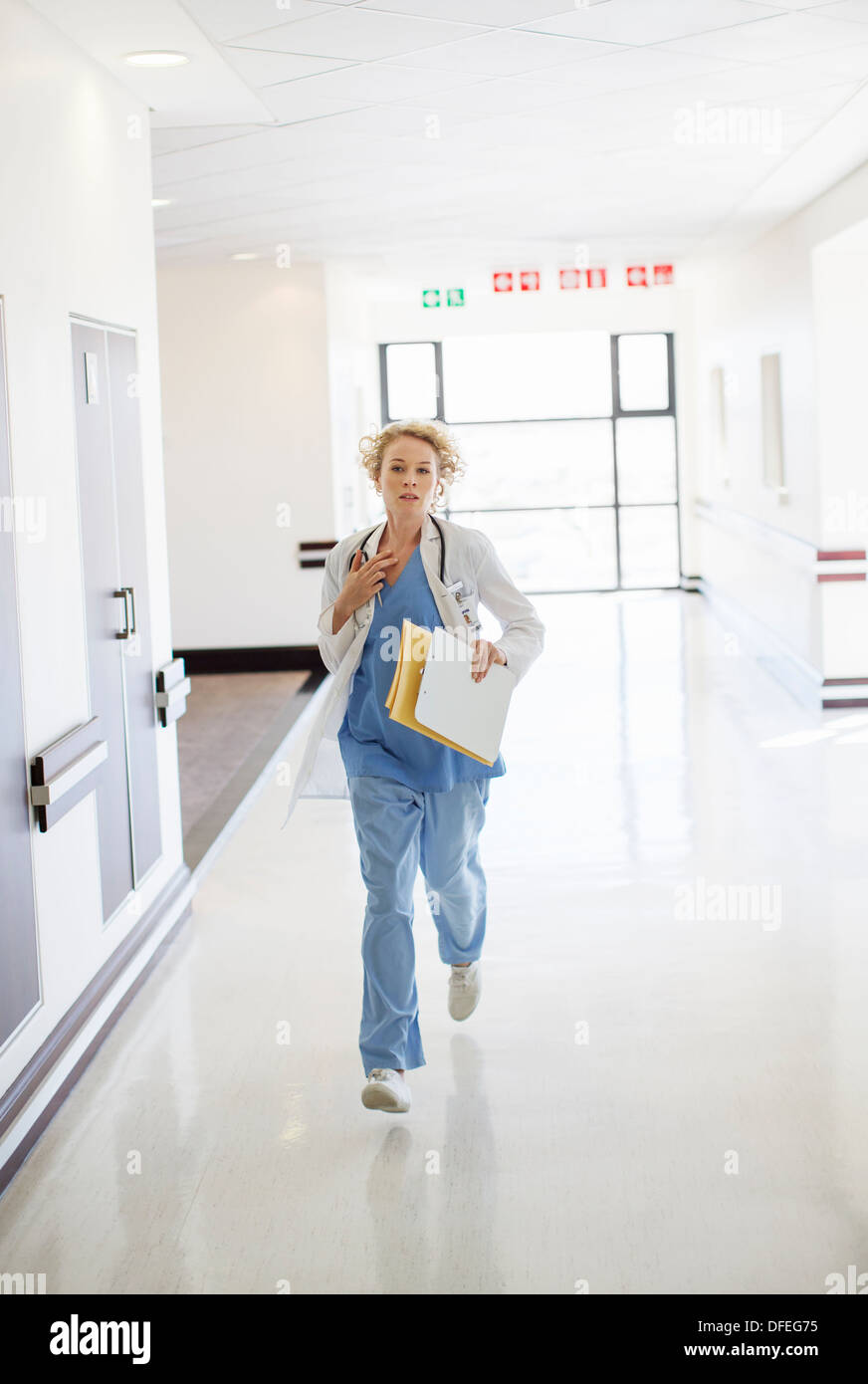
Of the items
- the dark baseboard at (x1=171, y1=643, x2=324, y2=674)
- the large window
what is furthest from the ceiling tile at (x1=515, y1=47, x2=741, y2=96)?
the large window

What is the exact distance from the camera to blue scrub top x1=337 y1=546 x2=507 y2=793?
3402mm

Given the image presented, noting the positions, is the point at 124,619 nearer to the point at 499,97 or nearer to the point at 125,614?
the point at 125,614

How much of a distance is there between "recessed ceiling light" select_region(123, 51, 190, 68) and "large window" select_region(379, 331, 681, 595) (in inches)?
435

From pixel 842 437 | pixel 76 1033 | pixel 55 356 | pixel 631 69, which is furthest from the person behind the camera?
pixel 842 437

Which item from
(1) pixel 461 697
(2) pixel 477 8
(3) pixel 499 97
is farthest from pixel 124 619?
(3) pixel 499 97

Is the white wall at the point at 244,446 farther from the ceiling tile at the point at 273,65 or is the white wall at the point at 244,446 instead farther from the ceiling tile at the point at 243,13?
the ceiling tile at the point at 243,13

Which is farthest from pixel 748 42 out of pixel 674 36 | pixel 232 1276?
pixel 232 1276

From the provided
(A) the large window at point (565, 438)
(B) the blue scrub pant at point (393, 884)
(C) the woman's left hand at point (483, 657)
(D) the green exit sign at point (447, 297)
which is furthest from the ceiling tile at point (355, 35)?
(A) the large window at point (565, 438)

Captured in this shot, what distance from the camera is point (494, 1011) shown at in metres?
4.12

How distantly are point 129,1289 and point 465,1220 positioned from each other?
0.69 meters

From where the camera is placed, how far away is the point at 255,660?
11.5 m

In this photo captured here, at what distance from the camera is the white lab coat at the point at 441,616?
344cm

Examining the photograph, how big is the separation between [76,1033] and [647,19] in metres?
3.61

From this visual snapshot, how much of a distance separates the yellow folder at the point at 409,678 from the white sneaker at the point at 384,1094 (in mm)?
828
